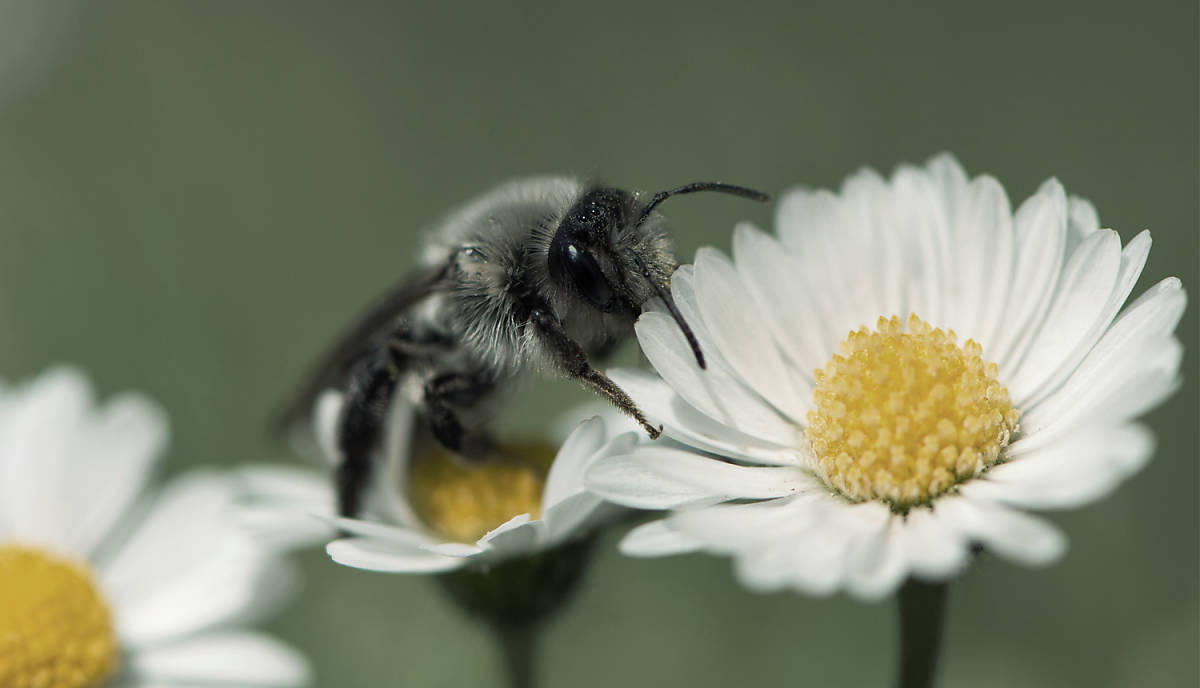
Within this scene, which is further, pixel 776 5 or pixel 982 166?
pixel 776 5

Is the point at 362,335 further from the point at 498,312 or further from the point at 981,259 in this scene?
the point at 981,259

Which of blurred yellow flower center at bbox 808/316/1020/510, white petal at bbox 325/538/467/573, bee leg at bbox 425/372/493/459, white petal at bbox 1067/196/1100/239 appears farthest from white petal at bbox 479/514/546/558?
white petal at bbox 1067/196/1100/239

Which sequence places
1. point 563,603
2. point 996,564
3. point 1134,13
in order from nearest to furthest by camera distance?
point 563,603
point 996,564
point 1134,13

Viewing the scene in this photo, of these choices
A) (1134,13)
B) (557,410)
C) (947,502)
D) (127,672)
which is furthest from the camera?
(1134,13)

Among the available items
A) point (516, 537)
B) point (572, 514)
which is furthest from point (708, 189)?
point (516, 537)

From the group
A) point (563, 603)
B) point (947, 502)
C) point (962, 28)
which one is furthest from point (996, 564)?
point (962, 28)

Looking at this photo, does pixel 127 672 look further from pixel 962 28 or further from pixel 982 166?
pixel 962 28

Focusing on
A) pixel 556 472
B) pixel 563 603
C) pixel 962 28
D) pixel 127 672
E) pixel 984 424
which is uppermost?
pixel 962 28
